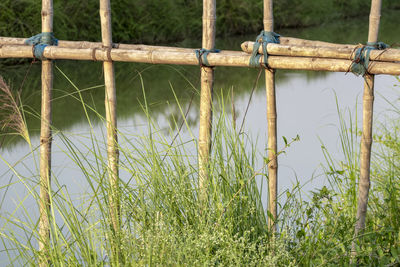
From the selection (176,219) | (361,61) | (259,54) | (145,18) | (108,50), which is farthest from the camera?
(145,18)

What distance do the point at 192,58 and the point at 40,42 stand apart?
81 cm

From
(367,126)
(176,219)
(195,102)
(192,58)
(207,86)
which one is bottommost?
(195,102)

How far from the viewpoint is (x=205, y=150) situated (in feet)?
9.44

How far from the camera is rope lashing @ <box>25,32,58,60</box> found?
3.12 meters

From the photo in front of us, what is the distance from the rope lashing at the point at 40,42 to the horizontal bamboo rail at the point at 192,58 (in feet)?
0.08

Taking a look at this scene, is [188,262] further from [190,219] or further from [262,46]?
[262,46]

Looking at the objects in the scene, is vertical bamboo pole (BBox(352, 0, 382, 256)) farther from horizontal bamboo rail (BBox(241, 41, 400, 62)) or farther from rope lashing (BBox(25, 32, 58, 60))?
rope lashing (BBox(25, 32, 58, 60))

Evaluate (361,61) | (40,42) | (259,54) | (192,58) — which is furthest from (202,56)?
(40,42)

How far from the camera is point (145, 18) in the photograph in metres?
10.0

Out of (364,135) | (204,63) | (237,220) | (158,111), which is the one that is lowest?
(158,111)

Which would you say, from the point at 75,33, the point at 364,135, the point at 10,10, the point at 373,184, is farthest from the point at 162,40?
the point at 364,135

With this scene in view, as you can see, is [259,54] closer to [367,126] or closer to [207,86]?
[207,86]

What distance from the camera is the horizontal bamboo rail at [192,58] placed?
2.60m

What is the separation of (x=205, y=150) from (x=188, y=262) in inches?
33.5
